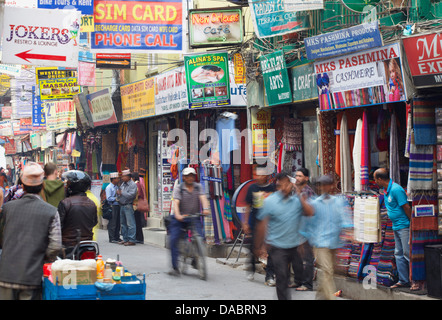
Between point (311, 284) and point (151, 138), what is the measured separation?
11326 millimetres

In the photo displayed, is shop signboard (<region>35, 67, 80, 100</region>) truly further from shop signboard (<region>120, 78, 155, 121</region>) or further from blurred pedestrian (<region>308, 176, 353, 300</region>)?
blurred pedestrian (<region>308, 176, 353, 300</region>)

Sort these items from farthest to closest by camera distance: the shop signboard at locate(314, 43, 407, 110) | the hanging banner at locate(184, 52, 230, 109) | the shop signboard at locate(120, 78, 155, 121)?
the shop signboard at locate(120, 78, 155, 121), the hanging banner at locate(184, 52, 230, 109), the shop signboard at locate(314, 43, 407, 110)

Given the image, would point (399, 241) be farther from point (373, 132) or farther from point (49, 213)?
point (49, 213)

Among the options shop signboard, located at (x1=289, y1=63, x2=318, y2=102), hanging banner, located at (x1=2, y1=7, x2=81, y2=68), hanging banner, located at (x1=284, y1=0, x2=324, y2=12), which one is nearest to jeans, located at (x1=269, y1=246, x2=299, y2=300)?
hanging banner, located at (x1=284, y1=0, x2=324, y2=12)

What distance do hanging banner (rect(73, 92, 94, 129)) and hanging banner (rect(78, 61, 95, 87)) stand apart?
180 centimetres

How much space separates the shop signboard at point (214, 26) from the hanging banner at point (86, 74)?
8728 mm

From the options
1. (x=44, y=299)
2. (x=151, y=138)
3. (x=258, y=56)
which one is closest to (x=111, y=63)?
(x=151, y=138)

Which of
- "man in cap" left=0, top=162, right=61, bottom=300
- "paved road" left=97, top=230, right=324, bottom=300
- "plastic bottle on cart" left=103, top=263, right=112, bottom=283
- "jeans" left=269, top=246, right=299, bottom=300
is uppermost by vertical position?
"man in cap" left=0, top=162, right=61, bottom=300

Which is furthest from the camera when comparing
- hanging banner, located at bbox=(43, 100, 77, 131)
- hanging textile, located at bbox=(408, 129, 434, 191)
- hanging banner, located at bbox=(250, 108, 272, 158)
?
hanging banner, located at bbox=(43, 100, 77, 131)

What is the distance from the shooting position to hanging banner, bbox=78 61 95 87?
2227cm

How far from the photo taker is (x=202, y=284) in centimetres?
1128

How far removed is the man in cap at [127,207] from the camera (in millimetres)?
17594

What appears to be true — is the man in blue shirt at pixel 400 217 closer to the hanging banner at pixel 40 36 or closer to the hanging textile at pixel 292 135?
the hanging textile at pixel 292 135

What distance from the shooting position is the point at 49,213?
621 cm
